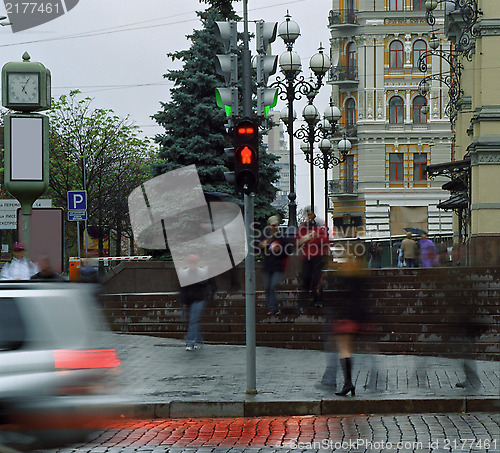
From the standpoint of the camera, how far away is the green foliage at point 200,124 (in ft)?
110

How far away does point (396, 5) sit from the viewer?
66.6 m

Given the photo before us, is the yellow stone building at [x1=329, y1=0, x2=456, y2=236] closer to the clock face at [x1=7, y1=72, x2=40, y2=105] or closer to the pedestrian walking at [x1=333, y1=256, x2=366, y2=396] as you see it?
the clock face at [x1=7, y1=72, x2=40, y2=105]

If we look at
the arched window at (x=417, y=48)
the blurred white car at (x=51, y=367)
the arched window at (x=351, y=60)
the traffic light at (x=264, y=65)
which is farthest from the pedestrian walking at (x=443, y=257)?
the arched window at (x=417, y=48)

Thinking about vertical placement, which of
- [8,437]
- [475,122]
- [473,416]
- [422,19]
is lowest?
[473,416]

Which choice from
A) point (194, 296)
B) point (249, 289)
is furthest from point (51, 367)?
point (194, 296)

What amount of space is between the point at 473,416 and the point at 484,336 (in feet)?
19.9

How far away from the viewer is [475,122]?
29.9 m

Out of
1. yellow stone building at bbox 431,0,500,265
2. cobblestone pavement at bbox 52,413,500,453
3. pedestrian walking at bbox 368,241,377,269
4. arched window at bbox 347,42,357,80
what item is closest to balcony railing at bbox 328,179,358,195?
arched window at bbox 347,42,357,80

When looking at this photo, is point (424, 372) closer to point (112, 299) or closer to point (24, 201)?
point (24, 201)

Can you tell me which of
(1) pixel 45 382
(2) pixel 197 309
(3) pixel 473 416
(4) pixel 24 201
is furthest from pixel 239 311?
(1) pixel 45 382

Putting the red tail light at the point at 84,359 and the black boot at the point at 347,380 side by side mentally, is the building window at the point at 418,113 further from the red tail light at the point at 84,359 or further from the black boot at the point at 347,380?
the red tail light at the point at 84,359

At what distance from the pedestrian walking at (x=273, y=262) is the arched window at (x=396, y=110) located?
4883cm

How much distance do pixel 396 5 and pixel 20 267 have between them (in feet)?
184

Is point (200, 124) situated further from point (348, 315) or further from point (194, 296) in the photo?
point (348, 315)
